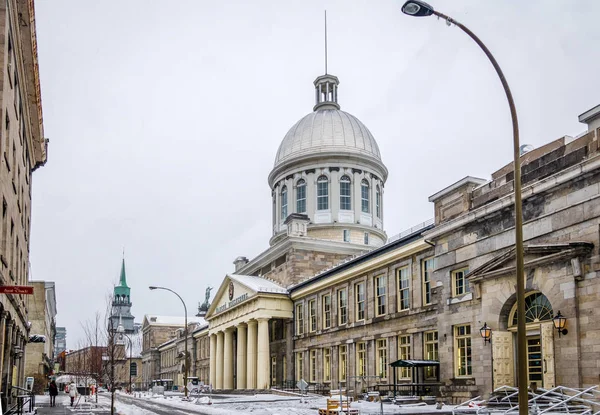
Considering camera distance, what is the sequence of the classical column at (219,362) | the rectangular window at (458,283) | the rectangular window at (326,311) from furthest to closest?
the classical column at (219,362) < the rectangular window at (326,311) < the rectangular window at (458,283)

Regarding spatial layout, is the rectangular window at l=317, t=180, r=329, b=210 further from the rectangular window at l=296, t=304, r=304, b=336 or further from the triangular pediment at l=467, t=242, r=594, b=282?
the triangular pediment at l=467, t=242, r=594, b=282

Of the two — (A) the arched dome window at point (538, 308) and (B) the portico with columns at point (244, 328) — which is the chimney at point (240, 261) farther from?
(A) the arched dome window at point (538, 308)

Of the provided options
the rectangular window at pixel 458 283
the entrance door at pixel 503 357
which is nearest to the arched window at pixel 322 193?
the rectangular window at pixel 458 283

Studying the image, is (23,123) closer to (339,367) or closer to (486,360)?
(486,360)

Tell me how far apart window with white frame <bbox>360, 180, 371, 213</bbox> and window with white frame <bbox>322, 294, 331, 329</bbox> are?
75.1ft

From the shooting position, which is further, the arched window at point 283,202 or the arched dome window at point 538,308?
the arched window at point 283,202

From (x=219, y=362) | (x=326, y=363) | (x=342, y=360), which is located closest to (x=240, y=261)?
(x=219, y=362)

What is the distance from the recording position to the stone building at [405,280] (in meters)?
23.3

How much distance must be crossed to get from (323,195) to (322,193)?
0.26 m

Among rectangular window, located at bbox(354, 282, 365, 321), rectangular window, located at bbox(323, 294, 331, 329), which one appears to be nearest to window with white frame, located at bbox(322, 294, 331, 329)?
rectangular window, located at bbox(323, 294, 331, 329)

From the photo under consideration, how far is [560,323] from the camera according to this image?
22906 mm

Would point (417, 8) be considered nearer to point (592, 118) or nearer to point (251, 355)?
point (592, 118)

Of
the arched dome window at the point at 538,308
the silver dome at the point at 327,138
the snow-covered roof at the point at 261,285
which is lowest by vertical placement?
the arched dome window at the point at 538,308

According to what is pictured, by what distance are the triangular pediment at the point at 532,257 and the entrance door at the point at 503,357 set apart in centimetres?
226
